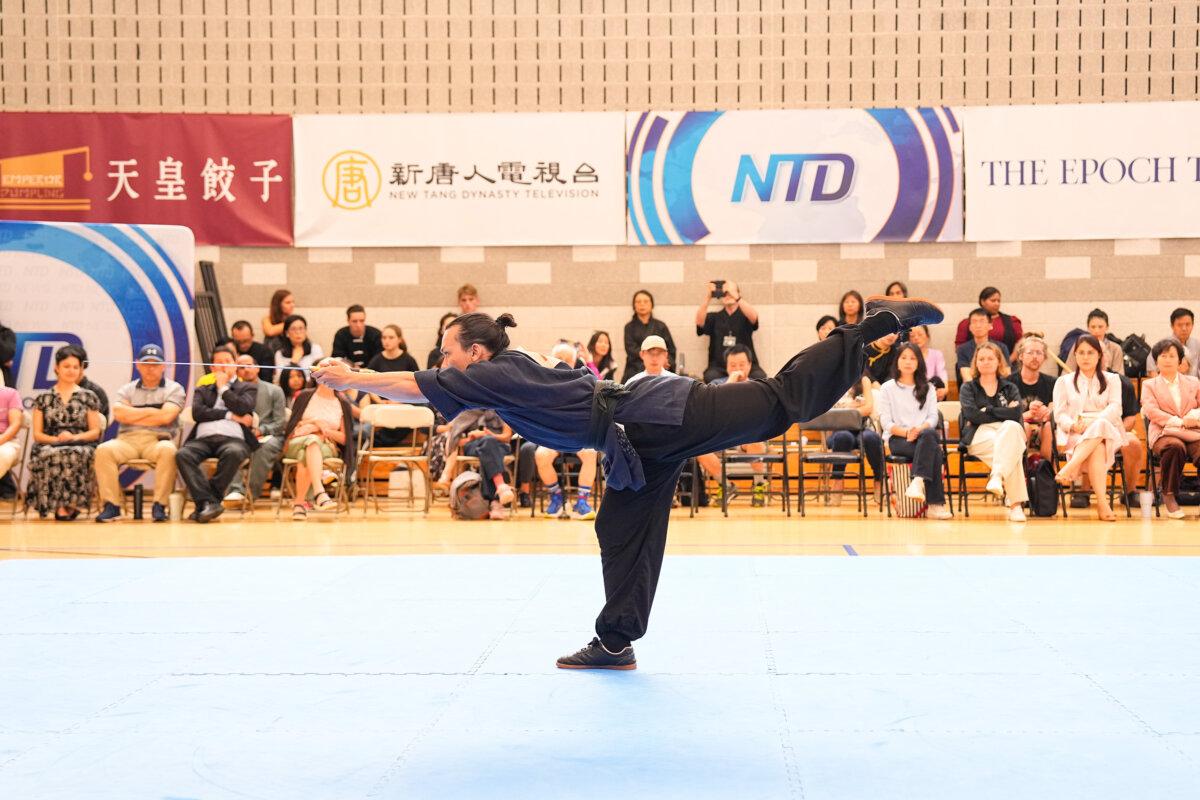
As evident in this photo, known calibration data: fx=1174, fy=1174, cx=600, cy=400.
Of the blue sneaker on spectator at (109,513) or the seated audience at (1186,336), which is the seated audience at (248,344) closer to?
the blue sneaker on spectator at (109,513)

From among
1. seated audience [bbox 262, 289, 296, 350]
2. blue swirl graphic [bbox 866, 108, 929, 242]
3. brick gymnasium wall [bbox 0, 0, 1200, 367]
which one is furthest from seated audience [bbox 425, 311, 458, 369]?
blue swirl graphic [bbox 866, 108, 929, 242]

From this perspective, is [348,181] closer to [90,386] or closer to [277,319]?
[277,319]

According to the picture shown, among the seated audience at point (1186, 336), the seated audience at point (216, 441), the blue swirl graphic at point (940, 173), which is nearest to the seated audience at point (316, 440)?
the seated audience at point (216, 441)

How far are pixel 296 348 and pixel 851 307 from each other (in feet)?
17.7

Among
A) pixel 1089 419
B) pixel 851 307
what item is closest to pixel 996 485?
pixel 1089 419

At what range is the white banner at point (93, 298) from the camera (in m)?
10.3

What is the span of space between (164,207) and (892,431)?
7.49 m

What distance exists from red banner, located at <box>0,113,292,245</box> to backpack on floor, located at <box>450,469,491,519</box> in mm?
4286

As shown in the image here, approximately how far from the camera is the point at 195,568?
6.48 meters

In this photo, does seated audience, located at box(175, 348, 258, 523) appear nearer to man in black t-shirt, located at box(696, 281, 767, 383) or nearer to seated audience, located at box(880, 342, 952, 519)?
man in black t-shirt, located at box(696, 281, 767, 383)

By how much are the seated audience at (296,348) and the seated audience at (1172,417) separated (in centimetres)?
736

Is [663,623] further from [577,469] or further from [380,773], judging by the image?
[577,469]

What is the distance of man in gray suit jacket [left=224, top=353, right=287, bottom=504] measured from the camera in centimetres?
977

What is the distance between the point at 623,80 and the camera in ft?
39.3
